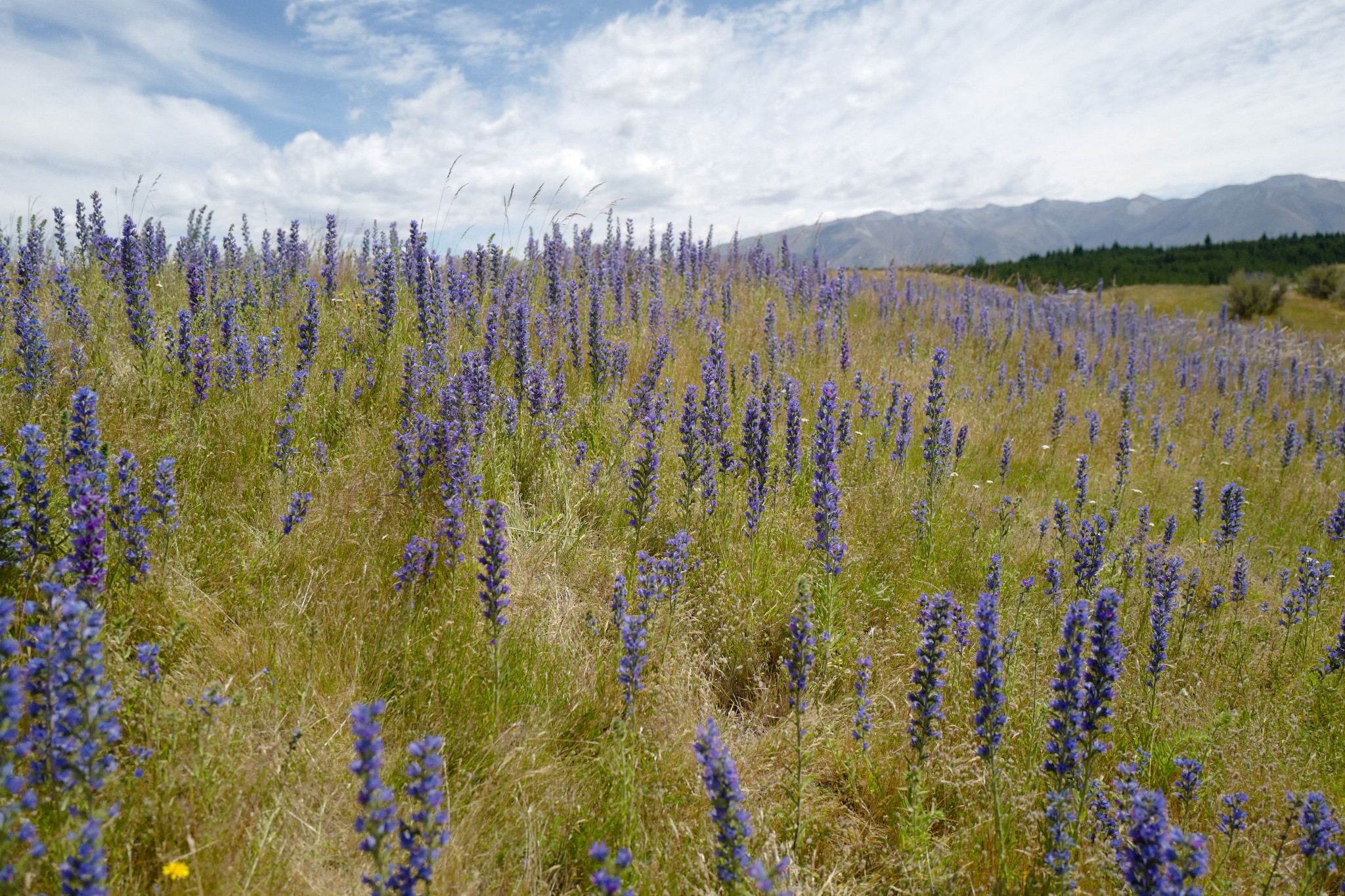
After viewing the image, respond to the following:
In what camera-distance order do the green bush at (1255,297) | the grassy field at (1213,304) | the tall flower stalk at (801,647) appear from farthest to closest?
the green bush at (1255,297)
the grassy field at (1213,304)
the tall flower stalk at (801,647)

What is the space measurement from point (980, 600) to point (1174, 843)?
0.77m

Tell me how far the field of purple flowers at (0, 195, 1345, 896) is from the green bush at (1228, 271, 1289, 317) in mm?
27898

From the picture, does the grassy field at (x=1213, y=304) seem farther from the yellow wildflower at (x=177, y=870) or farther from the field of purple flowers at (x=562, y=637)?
the yellow wildflower at (x=177, y=870)

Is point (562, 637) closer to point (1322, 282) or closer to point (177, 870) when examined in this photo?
point (177, 870)

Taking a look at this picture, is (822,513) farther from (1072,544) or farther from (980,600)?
(1072,544)

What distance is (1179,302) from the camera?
92.2 ft

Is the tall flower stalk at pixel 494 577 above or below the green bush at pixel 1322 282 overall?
below

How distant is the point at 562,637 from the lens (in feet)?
8.98

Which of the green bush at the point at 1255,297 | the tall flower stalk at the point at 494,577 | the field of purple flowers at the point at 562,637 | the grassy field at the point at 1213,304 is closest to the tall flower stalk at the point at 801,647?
the field of purple flowers at the point at 562,637

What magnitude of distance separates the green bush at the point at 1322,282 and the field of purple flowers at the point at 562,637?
3287 centimetres

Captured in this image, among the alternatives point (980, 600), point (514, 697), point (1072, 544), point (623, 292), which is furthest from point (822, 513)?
point (623, 292)

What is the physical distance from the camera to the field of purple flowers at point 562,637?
5.77 feet

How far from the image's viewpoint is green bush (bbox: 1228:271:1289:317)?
1029 inches

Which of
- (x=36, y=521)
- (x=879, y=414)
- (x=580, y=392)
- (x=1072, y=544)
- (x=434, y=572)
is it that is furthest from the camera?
(x=879, y=414)
